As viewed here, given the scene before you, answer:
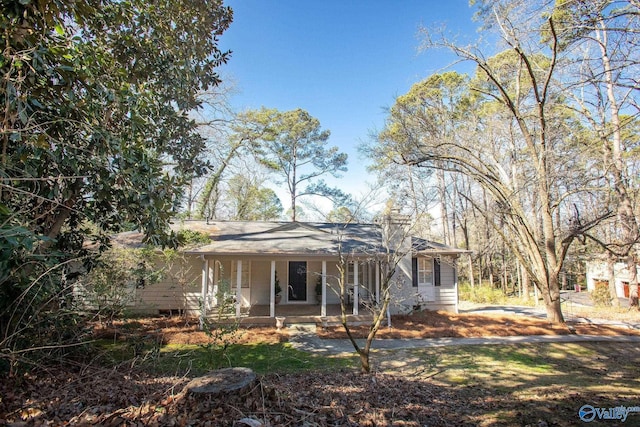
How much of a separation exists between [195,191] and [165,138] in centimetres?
2040

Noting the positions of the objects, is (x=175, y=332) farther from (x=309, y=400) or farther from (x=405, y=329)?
(x=405, y=329)

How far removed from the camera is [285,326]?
10.6 metres

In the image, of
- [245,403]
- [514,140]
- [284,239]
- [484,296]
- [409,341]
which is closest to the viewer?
[245,403]

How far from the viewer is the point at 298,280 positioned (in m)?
13.9

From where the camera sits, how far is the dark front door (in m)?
13.8

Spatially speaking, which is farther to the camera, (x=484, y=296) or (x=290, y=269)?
(x=484, y=296)

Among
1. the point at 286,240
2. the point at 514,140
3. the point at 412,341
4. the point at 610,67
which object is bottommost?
the point at 412,341

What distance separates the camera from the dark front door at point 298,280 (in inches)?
542

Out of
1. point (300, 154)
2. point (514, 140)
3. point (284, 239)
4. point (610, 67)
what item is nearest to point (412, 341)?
point (284, 239)

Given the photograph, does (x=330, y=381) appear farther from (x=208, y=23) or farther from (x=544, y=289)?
(x=544, y=289)

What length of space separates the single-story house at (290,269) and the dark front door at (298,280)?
0.04m

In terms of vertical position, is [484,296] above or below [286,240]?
below
